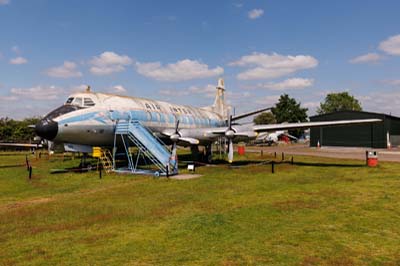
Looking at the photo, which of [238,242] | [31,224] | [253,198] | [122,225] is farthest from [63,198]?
[238,242]

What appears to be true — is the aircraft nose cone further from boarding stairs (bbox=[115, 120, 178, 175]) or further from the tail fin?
the tail fin

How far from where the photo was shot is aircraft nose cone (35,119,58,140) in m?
19.2

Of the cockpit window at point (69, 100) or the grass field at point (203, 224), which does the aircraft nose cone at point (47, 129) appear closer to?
the cockpit window at point (69, 100)

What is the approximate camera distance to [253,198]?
42.6 feet

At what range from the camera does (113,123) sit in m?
22.5

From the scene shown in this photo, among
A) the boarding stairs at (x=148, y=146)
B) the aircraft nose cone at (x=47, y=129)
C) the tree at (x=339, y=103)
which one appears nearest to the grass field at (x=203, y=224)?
the boarding stairs at (x=148, y=146)

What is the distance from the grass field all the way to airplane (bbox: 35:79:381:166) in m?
4.79

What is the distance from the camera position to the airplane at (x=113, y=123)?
65.6 ft

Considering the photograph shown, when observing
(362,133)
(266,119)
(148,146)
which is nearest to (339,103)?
(266,119)

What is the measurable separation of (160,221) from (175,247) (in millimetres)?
2405

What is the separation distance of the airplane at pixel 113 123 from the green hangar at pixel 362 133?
3257 cm

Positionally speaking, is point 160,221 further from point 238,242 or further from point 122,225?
point 238,242

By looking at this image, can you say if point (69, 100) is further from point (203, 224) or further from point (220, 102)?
point (220, 102)

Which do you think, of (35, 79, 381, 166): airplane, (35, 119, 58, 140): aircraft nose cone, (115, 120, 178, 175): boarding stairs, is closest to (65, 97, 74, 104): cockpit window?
(35, 79, 381, 166): airplane
